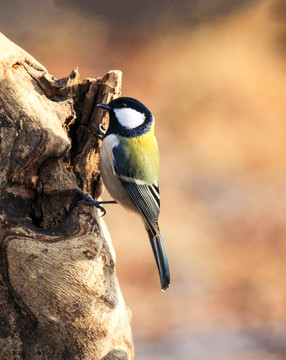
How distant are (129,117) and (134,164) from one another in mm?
142

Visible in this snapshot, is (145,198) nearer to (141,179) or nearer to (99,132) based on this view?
(141,179)

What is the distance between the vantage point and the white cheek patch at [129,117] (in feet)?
4.85

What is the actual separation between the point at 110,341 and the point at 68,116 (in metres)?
0.60

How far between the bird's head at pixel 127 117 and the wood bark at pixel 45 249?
0.17 metres

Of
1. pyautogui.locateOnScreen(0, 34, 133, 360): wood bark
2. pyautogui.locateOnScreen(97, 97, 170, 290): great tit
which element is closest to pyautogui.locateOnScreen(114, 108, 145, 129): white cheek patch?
pyautogui.locateOnScreen(97, 97, 170, 290): great tit

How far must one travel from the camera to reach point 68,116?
1.36m

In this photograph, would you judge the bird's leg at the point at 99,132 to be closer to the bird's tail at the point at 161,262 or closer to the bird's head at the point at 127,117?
the bird's head at the point at 127,117

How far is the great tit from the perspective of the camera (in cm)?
147

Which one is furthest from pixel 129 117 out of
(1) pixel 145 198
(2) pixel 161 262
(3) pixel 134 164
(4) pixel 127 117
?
(2) pixel 161 262

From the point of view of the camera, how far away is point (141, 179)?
1.55 m

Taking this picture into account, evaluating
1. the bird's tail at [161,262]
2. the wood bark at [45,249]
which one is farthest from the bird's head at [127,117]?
the bird's tail at [161,262]

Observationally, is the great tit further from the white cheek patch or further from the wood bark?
the wood bark

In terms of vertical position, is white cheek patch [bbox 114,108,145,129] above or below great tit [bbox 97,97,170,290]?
above

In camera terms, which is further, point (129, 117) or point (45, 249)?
point (129, 117)
